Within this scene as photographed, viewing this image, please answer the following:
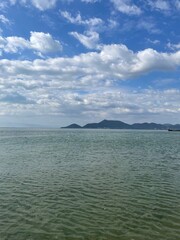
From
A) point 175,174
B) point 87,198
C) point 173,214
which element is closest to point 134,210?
point 173,214

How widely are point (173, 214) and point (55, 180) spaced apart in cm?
1541

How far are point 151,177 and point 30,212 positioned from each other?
1842cm

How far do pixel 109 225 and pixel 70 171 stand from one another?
20653mm

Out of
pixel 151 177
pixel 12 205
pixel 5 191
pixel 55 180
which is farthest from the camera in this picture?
pixel 151 177

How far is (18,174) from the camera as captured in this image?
115 feet

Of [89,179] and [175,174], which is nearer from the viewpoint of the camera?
[89,179]

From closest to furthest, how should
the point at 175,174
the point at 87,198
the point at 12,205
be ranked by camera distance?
1. the point at 12,205
2. the point at 87,198
3. the point at 175,174

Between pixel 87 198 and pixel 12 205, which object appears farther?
pixel 87 198

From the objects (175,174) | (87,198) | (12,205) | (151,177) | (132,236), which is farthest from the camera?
(175,174)

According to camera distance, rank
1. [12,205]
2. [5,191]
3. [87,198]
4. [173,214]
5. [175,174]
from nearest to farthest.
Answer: [173,214], [12,205], [87,198], [5,191], [175,174]

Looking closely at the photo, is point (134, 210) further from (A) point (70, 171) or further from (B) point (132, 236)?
(A) point (70, 171)

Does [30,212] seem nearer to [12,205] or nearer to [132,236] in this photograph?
[12,205]

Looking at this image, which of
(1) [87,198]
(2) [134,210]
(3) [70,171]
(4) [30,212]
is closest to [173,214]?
(2) [134,210]

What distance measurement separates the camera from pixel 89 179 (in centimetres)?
3203
